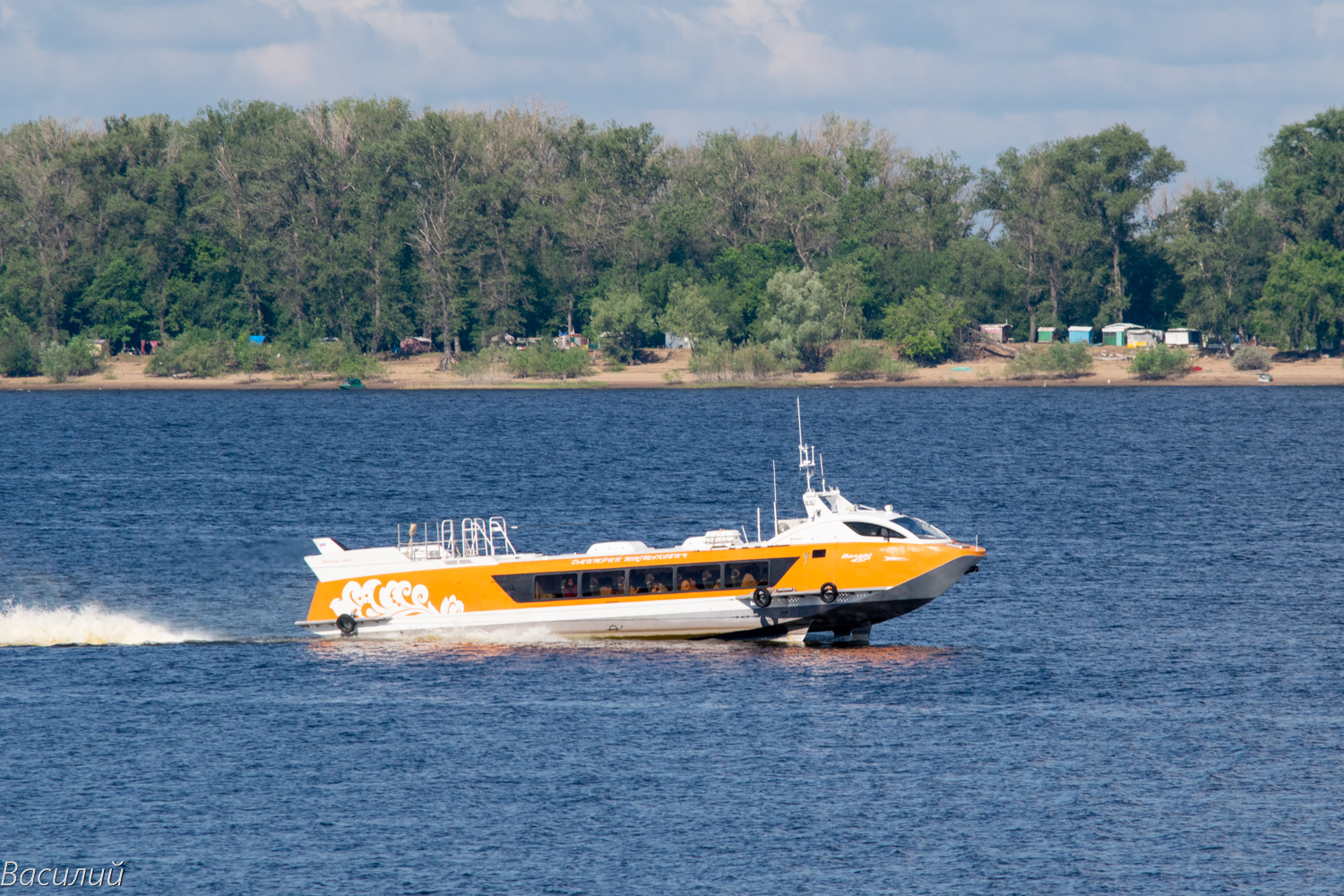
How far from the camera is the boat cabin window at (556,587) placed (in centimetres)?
5309

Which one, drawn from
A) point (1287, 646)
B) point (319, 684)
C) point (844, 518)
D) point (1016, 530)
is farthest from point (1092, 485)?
point (319, 684)

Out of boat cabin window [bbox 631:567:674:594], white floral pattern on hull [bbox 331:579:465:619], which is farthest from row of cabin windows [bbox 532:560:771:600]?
white floral pattern on hull [bbox 331:579:465:619]

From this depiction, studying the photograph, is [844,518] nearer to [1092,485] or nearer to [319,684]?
[319,684]

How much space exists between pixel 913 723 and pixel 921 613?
58.0 ft

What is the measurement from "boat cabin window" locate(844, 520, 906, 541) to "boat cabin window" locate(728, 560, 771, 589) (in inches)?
131

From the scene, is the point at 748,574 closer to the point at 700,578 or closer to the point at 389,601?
the point at 700,578

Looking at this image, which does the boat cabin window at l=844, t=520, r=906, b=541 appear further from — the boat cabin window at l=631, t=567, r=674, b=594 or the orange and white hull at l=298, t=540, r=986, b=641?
the boat cabin window at l=631, t=567, r=674, b=594

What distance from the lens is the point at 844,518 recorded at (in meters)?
52.5

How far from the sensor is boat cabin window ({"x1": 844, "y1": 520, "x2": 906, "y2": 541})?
5247 centimetres

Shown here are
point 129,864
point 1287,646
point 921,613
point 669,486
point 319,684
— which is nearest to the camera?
point 129,864

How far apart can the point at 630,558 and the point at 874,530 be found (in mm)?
8549

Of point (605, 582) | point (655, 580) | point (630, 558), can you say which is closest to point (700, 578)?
point (655, 580)

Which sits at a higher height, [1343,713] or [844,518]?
[844,518]

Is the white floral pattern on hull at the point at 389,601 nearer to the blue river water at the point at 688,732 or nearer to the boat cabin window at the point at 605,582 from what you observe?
the blue river water at the point at 688,732
